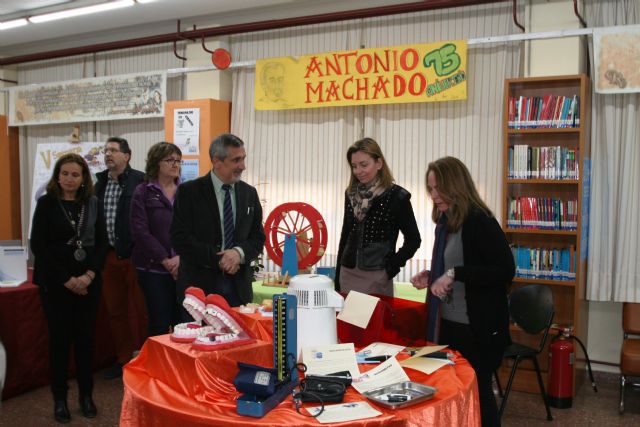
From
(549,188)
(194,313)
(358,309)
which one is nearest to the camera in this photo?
(194,313)

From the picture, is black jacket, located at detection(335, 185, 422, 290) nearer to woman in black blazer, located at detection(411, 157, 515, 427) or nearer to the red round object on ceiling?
woman in black blazer, located at detection(411, 157, 515, 427)

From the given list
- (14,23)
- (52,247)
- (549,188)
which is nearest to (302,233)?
(52,247)

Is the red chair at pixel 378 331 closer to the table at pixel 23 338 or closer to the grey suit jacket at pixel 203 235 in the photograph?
the grey suit jacket at pixel 203 235

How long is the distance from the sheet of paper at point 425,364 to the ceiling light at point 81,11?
14.7 ft

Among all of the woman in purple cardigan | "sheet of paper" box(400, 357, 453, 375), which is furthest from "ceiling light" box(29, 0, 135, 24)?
"sheet of paper" box(400, 357, 453, 375)

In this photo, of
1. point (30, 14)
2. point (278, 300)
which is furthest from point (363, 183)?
point (30, 14)

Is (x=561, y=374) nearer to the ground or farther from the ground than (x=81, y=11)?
nearer to the ground

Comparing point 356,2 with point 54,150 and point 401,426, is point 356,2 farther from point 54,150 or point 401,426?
point 401,426

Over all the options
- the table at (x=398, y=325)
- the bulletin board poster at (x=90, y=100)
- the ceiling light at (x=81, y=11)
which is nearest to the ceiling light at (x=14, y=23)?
the ceiling light at (x=81, y=11)

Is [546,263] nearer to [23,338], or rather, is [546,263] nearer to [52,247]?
[52,247]

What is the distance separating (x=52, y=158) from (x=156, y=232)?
3.77 metres

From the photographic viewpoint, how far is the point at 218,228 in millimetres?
2992

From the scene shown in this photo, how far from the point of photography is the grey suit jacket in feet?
9.64

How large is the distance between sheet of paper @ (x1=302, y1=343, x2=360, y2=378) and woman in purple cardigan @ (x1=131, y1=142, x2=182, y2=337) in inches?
81.1
